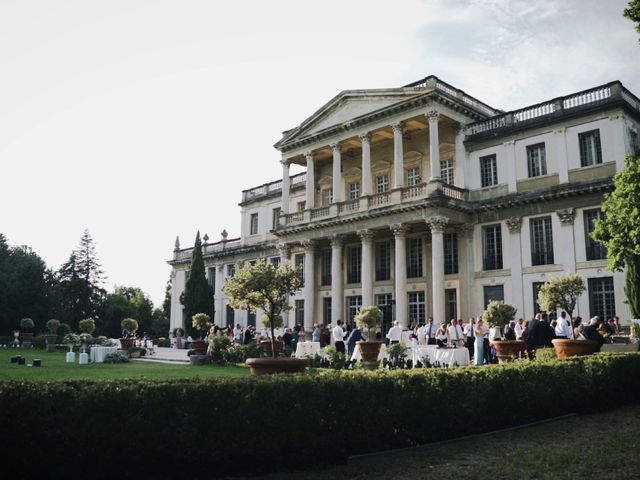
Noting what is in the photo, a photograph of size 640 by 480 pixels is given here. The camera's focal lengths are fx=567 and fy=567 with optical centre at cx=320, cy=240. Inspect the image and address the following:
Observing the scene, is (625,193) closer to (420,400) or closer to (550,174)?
(550,174)

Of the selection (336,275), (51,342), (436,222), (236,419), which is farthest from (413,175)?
(236,419)

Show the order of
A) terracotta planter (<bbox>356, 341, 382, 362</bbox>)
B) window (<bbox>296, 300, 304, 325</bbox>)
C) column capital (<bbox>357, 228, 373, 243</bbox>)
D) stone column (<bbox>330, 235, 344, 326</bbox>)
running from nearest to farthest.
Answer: terracotta planter (<bbox>356, 341, 382, 362</bbox>) → column capital (<bbox>357, 228, 373, 243</bbox>) → stone column (<bbox>330, 235, 344, 326</bbox>) → window (<bbox>296, 300, 304, 325</bbox>)

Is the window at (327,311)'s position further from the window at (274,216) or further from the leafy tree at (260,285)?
the leafy tree at (260,285)

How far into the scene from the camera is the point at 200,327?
33.8m

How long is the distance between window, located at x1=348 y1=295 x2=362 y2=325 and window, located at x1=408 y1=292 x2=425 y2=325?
12.0ft

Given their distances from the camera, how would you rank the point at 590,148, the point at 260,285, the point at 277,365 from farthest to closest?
the point at 590,148, the point at 260,285, the point at 277,365

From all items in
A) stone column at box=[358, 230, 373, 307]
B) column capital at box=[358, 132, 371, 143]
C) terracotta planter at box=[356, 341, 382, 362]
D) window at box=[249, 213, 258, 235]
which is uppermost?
column capital at box=[358, 132, 371, 143]

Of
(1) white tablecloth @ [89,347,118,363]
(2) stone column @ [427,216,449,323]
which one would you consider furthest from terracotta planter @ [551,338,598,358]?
(1) white tablecloth @ [89,347,118,363]

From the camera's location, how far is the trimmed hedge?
651 centimetres

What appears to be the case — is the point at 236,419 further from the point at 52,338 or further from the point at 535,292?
the point at 52,338

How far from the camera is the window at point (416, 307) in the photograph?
32.3 meters

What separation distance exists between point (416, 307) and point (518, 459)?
24615 millimetres

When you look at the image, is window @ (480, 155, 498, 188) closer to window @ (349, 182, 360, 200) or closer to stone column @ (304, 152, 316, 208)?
window @ (349, 182, 360, 200)

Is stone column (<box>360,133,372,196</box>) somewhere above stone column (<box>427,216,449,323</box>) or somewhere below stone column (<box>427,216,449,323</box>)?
above
